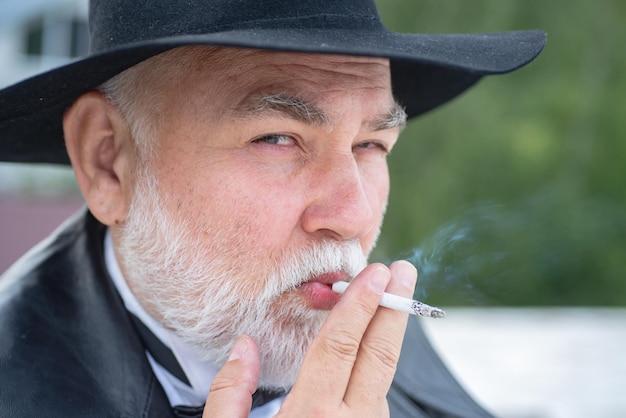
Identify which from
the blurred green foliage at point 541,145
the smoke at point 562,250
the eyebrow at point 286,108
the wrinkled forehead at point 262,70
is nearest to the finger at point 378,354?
the eyebrow at point 286,108

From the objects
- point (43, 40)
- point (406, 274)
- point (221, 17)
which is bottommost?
point (406, 274)

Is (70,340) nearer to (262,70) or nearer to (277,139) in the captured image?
(277,139)

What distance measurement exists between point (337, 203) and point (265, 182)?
0.22m

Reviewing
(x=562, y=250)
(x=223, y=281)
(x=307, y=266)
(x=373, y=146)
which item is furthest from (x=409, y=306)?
(x=562, y=250)

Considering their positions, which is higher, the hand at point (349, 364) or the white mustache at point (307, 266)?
the white mustache at point (307, 266)

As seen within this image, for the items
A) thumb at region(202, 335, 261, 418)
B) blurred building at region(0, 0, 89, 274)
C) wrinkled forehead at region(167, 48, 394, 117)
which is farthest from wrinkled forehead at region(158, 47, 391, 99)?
blurred building at region(0, 0, 89, 274)

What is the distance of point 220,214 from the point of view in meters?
2.29

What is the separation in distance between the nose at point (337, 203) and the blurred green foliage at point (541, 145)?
9892 millimetres

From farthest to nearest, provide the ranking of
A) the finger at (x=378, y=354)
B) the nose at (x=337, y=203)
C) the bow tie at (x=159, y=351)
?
the bow tie at (x=159, y=351) < the nose at (x=337, y=203) < the finger at (x=378, y=354)

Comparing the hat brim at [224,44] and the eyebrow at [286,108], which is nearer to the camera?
the hat brim at [224,44]

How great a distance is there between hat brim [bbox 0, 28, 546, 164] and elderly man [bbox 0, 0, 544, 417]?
10 millimetres

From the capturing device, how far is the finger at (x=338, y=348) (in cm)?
195

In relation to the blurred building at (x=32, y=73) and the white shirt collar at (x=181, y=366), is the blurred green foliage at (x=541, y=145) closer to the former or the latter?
the blurred building at (x=32, y=73)

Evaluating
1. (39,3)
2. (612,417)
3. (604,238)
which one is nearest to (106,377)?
(612,417)
